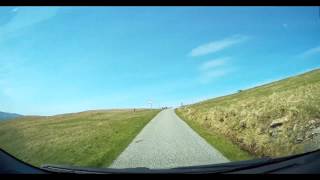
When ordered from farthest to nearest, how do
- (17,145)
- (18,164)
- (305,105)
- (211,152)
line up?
1. (305,105)
2. (211,152)
3. (17,145)
4. (18,164)

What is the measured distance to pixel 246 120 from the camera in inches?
619

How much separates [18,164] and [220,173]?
1757mm
